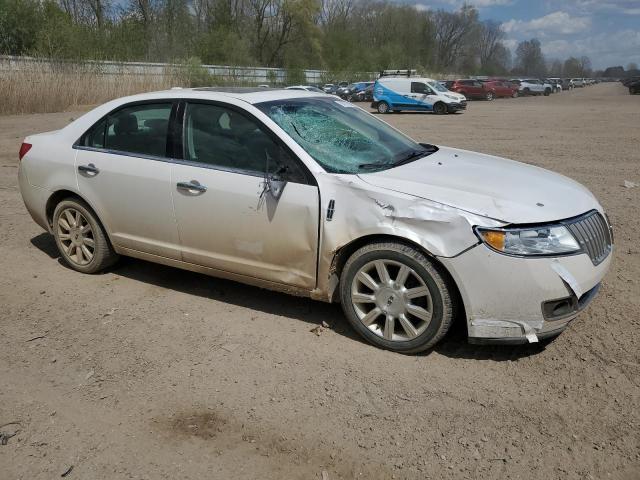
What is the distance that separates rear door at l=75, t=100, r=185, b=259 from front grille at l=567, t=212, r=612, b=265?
2.84 meters


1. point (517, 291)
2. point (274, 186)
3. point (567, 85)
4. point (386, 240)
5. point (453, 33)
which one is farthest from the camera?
point (453, 33)

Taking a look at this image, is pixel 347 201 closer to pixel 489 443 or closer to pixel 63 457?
pixel 489 443

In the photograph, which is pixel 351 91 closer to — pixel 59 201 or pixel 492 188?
pixel 59 201

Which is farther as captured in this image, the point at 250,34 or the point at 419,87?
the point at 250,34

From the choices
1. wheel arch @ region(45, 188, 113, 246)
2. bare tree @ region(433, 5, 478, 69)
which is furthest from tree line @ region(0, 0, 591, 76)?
wheel arch @ region(45, 188, 113, 246)

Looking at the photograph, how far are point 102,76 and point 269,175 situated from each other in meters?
27.3

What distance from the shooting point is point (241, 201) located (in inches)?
158

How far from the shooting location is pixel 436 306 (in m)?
3.49

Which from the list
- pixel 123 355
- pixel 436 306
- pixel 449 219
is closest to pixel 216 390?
pixel 123 355

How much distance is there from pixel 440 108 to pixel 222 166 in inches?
1079

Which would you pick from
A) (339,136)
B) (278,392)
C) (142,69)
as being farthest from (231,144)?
(142,69)

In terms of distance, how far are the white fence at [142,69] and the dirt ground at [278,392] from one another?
78.0ft

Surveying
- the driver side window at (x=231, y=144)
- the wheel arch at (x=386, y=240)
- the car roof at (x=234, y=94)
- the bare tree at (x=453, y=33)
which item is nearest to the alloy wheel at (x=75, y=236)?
the car roof at (x=234, y=94)

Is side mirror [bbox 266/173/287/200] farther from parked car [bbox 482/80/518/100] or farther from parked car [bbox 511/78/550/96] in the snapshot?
parked car [bbox 511/78/550/96]
